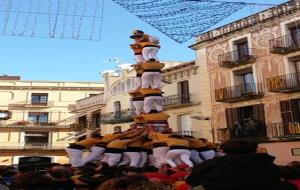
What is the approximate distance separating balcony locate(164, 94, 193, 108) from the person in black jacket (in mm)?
23778

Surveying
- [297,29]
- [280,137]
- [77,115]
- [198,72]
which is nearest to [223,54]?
[198,72]

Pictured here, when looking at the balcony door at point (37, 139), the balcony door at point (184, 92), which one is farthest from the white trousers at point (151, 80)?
the balcony door at point (37, 139)

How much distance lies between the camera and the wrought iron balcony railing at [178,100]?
1081 inches

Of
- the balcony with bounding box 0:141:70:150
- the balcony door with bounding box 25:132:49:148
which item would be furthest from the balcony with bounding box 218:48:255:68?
the balcony door with bounding box 25:132:49:148

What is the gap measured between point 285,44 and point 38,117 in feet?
103

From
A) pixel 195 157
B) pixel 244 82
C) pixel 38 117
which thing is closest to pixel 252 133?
pixel 244 82

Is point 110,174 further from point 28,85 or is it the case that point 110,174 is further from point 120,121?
point 28,85

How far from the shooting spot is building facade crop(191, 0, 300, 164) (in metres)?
21.8

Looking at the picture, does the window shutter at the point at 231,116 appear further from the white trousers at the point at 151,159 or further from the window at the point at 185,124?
the white trousers at the point at 151,159

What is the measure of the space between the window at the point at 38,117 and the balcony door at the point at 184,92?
73.7ft

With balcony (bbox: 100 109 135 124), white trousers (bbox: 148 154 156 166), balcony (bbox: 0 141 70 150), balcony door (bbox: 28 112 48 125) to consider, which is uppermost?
balcony door (bbox: 28 112 48 125)

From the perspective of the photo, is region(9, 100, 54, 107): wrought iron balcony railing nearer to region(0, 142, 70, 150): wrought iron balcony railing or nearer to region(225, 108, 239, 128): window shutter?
region(0, 142, 70, 150): wrought iron balcony railing

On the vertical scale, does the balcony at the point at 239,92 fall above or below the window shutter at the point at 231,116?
above

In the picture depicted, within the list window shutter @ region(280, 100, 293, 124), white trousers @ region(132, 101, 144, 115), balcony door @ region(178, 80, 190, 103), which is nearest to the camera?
white trousers @ region(132, 101, 144, 115)
